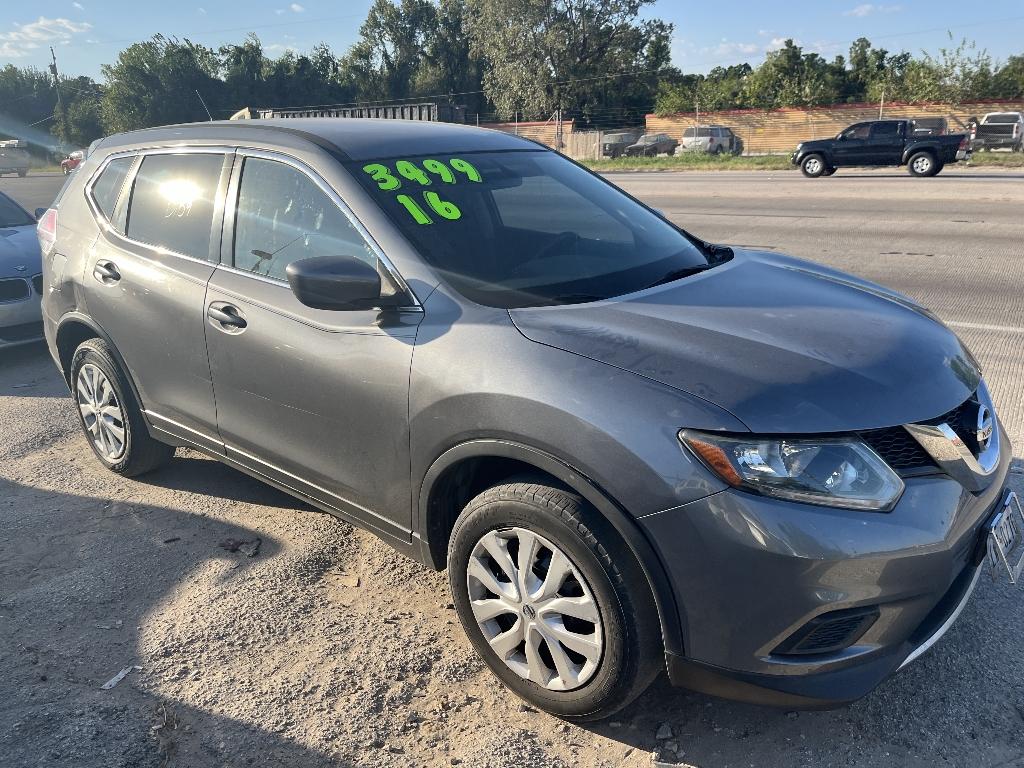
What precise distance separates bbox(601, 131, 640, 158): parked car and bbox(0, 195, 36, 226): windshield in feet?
128

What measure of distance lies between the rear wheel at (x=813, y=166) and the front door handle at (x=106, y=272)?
24399 mm

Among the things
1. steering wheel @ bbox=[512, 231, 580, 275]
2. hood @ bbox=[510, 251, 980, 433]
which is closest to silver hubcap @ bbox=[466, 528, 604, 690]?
hood @ bbox=[510, 251, 980, 433]

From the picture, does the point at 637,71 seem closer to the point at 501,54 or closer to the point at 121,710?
the point at 501,54

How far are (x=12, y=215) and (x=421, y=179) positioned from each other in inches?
254

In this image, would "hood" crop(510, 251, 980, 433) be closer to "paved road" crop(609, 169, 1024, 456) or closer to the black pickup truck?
"paved road" crop(609, 169, 1024, 456)

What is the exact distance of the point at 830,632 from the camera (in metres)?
2.11

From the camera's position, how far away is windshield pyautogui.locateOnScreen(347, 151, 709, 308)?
113 inches

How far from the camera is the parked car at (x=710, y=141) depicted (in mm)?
41919

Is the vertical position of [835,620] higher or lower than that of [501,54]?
lower

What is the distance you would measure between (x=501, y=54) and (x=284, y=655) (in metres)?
62.5

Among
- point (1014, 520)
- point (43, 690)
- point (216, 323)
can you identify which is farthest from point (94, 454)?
point (1014, 520)

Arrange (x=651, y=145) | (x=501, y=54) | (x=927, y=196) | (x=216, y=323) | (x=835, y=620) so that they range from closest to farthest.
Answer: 1. (x=835, y=620)
2. (x=216, y=323)
3. (x=927, y=196)
4. (x=651, y=145)
5. (x=501, y=54)

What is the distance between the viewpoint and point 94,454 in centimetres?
470

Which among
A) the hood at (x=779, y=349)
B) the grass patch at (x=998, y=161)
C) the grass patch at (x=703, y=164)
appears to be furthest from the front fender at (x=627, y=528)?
the grass patch at (x=703, y=164)
